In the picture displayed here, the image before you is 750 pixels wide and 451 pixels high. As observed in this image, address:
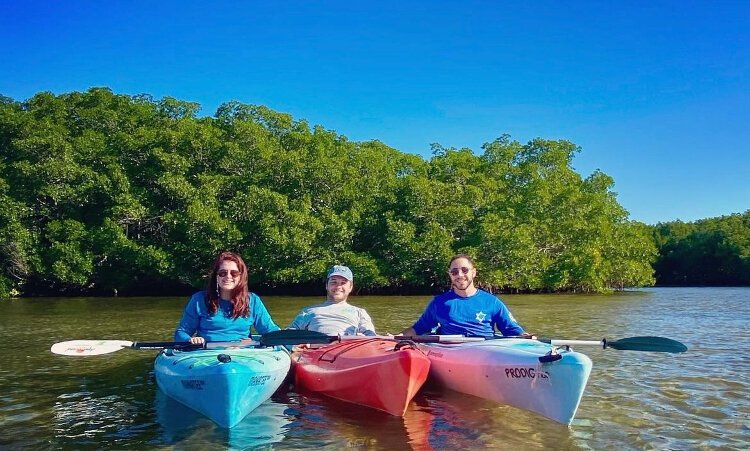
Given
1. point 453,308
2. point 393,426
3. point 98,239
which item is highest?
point 98,239

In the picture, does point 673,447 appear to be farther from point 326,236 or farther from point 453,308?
point 326,236

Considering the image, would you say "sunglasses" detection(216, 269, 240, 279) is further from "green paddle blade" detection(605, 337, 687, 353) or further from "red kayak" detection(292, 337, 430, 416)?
→ "green paddle blade" detection(605, 337, 687, 353)

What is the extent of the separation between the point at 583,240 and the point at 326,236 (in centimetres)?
1522

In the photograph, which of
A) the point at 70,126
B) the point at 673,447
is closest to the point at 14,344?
the point at 673,447

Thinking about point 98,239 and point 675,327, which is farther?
point 98,239

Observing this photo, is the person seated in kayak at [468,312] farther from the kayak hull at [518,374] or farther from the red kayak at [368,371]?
the red kayak at [368,371]

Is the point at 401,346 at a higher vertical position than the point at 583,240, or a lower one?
lower

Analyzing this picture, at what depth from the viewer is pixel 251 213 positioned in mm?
30000

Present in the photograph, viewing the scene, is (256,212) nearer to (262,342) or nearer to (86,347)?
(86,347)

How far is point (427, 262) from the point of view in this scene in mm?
31078

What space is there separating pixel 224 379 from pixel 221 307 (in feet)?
4.55

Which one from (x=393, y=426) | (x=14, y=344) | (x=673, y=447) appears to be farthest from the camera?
(x=14, y=344)

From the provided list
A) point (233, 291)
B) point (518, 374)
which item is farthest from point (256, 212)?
point (518, 374)

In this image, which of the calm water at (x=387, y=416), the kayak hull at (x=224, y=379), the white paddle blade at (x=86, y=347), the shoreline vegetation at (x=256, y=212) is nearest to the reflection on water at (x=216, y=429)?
the calm water at (x=387, y=416)
